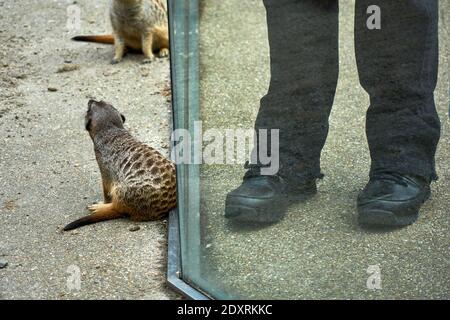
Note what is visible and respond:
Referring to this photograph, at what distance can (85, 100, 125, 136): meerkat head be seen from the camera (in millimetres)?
3609

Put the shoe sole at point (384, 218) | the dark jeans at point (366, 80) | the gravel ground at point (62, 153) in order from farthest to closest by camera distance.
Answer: the gravel ground at point (62, 153) → the shoe sole at point (384, 218) → the dark jeans at point (366, 80)

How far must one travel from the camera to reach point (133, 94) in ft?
15.4

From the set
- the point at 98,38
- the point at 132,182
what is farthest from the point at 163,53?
the point at 132,182

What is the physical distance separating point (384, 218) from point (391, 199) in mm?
72

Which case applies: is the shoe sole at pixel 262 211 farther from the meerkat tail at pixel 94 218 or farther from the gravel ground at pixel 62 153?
the meerkat tail at pixel 94 218

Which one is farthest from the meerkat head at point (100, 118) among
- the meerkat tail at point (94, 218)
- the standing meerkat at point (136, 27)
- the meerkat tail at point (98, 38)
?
the meerkat tail at point (98, 38)

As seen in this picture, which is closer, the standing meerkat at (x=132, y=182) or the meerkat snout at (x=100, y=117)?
the standing meerkat at (x=132, y=182)

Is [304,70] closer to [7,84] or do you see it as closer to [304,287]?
[304,287]

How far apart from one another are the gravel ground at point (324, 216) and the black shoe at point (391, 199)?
0.09ft

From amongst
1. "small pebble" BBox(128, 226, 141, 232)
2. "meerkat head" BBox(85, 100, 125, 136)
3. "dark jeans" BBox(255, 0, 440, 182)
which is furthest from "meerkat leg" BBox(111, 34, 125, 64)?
"dark jeans" BBox(255, 0, 440, 182)

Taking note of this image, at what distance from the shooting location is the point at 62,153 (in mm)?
4004

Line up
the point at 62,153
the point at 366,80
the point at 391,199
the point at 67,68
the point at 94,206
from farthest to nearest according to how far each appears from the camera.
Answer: the point at 67,68 < the point at 62,153 < the point at 94,206 < the point at 391,199 < the point at 366,80

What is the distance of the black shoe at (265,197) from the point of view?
7.77ft

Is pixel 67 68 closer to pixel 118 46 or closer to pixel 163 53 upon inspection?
pixel 118 46
